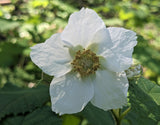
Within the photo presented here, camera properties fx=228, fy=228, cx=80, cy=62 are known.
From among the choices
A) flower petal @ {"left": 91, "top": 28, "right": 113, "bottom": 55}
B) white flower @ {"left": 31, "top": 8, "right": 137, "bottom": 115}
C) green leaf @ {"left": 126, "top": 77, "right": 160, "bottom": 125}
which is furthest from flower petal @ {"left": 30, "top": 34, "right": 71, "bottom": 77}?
green leaf @ {"left": 126, "top": 77, "right": 160, "bottom": 125}

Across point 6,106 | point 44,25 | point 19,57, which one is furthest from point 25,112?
point 19,57

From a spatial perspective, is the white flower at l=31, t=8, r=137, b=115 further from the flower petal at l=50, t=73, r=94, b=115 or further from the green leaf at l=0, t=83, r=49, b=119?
the green leaf at l=0, t=83, r=49, b=119

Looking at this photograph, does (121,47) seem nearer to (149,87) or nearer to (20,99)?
(149,87)

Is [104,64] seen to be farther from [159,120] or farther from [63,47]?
[159,120]

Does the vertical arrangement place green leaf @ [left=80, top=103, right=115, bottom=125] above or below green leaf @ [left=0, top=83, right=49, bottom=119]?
below

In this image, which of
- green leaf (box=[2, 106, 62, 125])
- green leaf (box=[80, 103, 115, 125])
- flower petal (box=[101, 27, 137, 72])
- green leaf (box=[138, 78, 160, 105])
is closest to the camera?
flower petal (box=[101, 27, 137, 72])

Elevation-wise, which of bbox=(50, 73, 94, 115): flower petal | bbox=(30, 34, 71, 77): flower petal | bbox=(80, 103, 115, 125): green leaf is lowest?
bbox=(80, 103, 115, 125): green leaf

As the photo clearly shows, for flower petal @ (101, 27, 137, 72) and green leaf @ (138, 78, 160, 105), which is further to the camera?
green leaf @ (138, 78, 160, 105)
